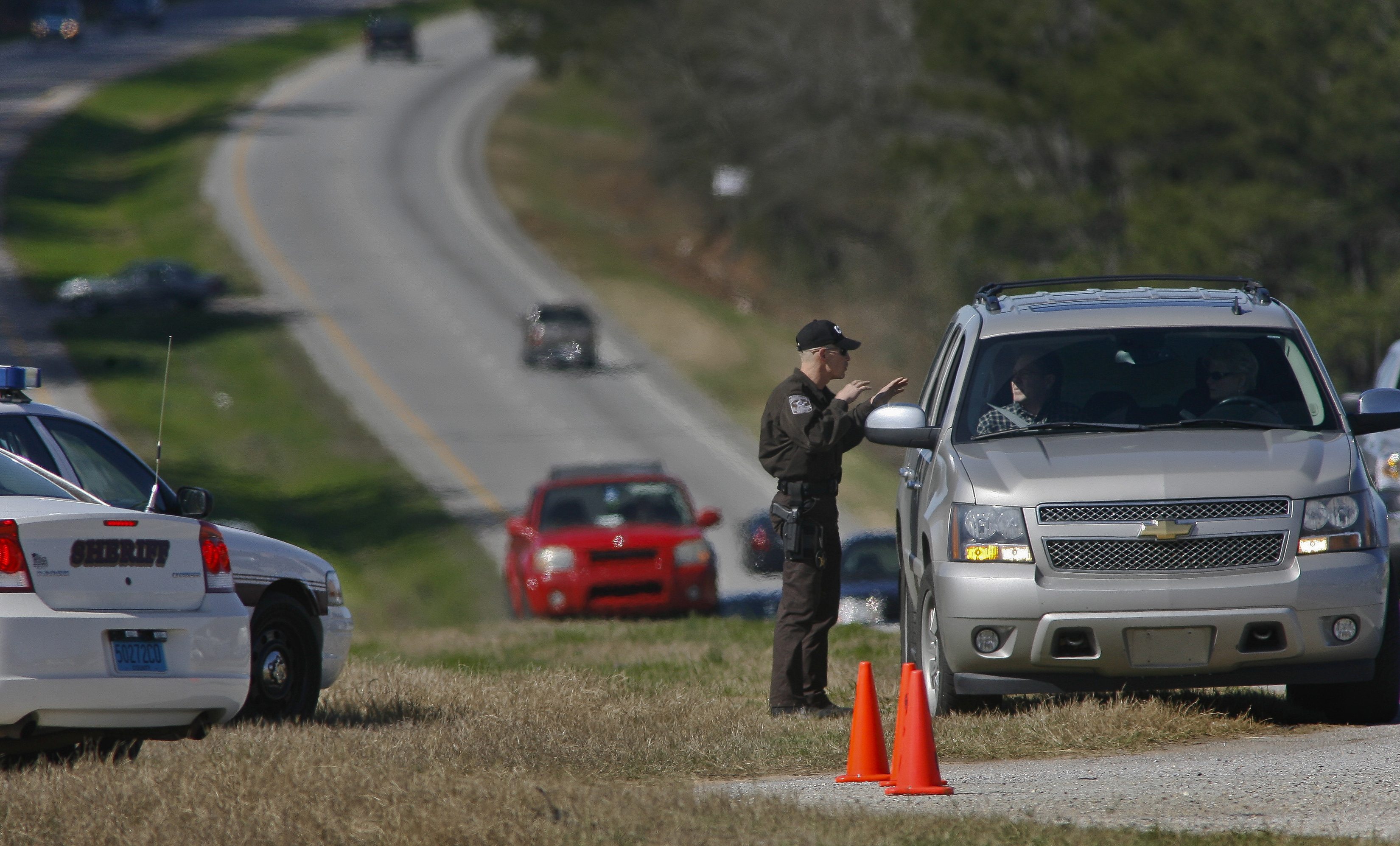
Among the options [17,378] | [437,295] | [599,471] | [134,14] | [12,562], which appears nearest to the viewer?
[12,562]

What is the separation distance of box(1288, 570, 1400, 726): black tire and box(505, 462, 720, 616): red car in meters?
10.8

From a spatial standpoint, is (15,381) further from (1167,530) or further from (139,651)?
(1167,530)

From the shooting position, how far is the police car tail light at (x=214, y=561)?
822cm

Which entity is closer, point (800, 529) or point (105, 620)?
point (105, 620)

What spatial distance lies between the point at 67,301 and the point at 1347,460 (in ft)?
154

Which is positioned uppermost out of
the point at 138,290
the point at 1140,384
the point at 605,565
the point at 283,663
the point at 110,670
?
the point at 138,290

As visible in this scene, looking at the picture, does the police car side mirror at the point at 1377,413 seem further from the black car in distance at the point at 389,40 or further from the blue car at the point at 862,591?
the black car in distance at the point at 389,40

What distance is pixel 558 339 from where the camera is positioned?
48.6 meters

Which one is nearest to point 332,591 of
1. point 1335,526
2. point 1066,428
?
point 1066,428

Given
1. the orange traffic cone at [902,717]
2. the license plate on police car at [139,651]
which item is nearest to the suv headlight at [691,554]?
the license plate on police car at [139,651]

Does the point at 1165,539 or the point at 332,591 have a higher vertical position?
the point at 1165,539

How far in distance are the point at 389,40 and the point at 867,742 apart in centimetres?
8905

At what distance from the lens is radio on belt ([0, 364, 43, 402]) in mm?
8461

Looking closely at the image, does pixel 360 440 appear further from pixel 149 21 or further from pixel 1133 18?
pixel 149 21
